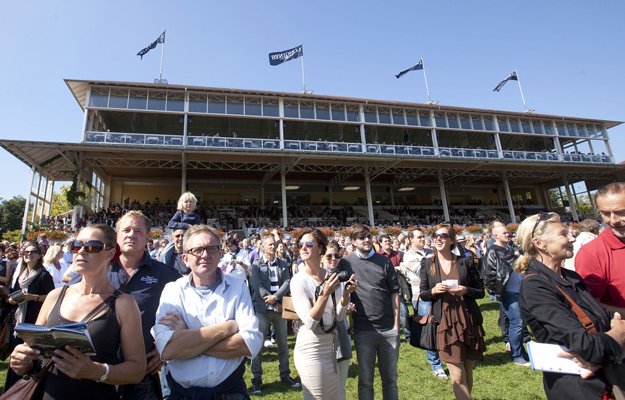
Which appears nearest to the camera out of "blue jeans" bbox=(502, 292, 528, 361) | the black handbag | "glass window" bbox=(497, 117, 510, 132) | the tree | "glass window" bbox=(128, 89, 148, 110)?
the black handbag

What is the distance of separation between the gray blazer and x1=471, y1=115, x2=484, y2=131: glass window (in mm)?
27147

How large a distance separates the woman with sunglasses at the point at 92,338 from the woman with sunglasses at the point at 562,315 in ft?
8.02

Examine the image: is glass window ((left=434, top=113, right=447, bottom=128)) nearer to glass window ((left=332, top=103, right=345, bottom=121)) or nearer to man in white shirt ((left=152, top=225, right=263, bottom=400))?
glass window ((left=332, top=103, right=345, bottom=121))

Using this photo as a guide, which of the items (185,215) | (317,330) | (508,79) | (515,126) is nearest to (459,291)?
(317,330)

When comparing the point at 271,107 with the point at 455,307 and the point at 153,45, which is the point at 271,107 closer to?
the point at 153,45

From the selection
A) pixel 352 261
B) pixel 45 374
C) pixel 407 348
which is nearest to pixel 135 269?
pixel 45 374

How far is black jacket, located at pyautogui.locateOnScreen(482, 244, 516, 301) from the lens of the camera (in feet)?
15.1

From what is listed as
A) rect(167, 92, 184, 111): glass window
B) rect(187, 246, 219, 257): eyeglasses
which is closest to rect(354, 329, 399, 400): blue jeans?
rect(187, 246, 219, 257): eyeglasses

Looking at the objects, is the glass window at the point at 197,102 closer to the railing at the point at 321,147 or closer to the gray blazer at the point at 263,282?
the railing at the point at 321,147

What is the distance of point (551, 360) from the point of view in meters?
1.90

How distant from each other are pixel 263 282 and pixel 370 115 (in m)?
22.3

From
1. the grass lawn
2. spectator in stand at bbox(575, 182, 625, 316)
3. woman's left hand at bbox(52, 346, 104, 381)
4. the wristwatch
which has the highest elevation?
spectator in stand at bbox(575, 182, 625, 316)

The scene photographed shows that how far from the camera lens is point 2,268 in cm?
563

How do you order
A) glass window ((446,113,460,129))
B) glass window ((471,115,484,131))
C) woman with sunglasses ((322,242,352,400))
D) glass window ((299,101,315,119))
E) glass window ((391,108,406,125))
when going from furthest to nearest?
glass window ((471,115,484,131)) < glass window ((446,113,460,129)) < glass window ((391,108,406,125)) < glass window ((299,101,315,119)) < woman with sunglasses ((322,242,352,400))
